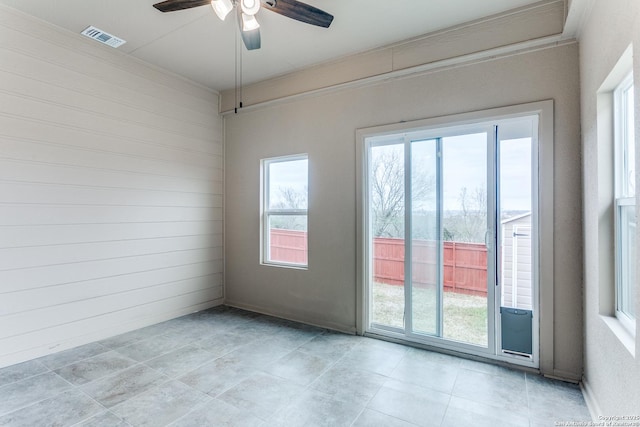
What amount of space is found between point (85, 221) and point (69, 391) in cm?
160

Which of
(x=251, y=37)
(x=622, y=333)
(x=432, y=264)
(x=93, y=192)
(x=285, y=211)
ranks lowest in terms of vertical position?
(x=622, y=333)

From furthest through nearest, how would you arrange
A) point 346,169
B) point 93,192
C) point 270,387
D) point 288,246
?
point 288,246
point 346,169
point 93,192
point 270,387

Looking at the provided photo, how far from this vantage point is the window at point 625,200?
71.6 inches

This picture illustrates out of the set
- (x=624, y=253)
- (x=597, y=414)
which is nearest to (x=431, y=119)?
(x=624, y=253)

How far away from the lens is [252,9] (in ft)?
6.74

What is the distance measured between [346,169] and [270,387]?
2.30 metres

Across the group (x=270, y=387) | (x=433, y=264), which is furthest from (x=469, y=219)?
(x=270, y=387)

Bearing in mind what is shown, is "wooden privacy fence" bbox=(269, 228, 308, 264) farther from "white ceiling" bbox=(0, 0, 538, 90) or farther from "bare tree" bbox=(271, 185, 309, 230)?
"white ceiling" bbox=(0, 0, 538, 90)

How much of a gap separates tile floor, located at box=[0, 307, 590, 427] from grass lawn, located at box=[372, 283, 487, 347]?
25 cm

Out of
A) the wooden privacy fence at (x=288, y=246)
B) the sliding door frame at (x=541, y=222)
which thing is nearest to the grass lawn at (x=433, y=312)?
the sliding door frame at (x=541, y=222)

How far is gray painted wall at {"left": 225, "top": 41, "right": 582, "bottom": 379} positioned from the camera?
8.45 ft

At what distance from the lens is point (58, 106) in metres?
3.07

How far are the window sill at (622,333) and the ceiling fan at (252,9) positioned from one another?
2553 millimetres

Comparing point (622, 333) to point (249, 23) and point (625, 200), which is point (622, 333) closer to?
point (625, 200)
